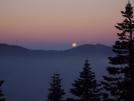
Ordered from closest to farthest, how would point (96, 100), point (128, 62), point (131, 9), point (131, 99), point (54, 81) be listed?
point (131, 99)
point (128, 62)
point (131, 9)
point (96, 100)
point (54, 81)

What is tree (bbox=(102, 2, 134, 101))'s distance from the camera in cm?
1286

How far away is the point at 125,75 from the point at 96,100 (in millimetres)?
4414

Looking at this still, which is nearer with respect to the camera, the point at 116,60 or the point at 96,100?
the point at 116,60

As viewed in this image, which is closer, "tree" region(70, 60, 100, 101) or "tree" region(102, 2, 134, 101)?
"tree" region(102, 2, 134, 101)

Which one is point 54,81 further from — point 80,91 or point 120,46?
point 120,46

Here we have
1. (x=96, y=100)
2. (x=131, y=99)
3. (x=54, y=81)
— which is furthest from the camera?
(x=54, y=81)

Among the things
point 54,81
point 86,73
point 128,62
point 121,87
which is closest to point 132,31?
point 128,62

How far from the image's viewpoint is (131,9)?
46.8 ft

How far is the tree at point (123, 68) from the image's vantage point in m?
12.9

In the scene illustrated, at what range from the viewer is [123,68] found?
13164mm

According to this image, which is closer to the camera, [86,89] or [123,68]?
[123,68]

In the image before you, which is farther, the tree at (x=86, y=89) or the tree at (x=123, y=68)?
the tree at (x=86, y=89)

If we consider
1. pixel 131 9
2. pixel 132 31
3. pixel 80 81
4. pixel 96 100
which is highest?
pixel 131 9

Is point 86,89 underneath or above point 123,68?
underneath
